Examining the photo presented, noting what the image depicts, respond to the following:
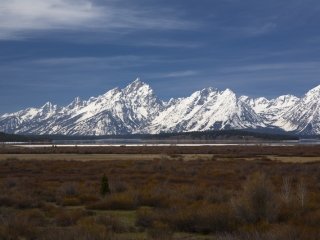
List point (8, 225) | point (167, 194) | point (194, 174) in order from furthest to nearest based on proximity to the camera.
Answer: point (194, 174) → point (167, 194) → point (8, 225)

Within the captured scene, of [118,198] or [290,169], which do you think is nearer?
[118,198]

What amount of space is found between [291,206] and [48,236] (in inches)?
338

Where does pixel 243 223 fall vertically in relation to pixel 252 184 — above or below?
below

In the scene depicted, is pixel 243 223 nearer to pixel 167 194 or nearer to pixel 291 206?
pixel 291 206

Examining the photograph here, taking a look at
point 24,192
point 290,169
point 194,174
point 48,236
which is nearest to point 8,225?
point 48,236

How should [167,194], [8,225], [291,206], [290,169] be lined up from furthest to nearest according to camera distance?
[290,169]
[167,194]
[291,206]
[8,225]

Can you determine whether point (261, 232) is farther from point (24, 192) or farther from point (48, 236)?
point (24, 192)

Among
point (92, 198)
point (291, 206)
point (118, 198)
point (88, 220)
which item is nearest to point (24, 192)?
point (92, 198)

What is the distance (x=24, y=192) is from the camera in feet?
83.0

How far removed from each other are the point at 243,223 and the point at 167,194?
8.27m

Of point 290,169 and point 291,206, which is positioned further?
point 290,169

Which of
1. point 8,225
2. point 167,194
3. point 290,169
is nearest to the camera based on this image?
point 8,225

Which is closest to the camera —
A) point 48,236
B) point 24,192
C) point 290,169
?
point 48,236

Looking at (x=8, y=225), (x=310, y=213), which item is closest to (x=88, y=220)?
(x=8, y=225)
